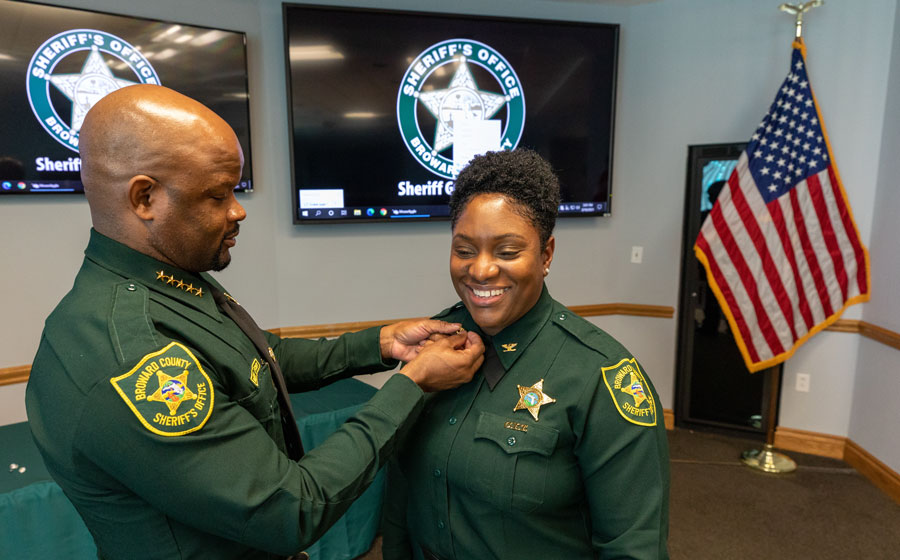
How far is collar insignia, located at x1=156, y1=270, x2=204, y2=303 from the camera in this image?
3.32 ft

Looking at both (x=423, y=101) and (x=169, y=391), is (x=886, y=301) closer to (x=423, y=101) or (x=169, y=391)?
(x=423, y=101)

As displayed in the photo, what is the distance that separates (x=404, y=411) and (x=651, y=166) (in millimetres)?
3086

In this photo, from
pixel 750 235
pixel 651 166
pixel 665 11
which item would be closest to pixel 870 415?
pixel 750 235

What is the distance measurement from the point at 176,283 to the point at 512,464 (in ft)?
2.43

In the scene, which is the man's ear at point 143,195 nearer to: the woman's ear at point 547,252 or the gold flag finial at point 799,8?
the woman's ear at point 547,252

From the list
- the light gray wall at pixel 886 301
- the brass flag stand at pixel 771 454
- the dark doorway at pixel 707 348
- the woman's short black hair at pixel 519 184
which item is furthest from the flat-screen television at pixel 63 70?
the light gray wall at pixel 886 301

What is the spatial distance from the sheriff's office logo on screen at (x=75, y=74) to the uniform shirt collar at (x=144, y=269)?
6.47 ft

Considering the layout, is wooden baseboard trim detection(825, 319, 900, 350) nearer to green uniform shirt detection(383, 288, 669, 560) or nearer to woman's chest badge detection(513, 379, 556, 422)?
green uniform shirt detection(383, 288, 669, 560)

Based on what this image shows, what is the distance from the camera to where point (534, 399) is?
1.10m

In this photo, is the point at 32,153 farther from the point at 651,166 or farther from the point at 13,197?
the point at 651,166

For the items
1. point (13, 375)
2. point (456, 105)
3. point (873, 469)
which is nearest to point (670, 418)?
point (873, 469)

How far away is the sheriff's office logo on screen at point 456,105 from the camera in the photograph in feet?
10.2

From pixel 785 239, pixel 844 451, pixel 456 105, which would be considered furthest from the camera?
pixel 844 451

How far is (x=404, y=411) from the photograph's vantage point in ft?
3.57
